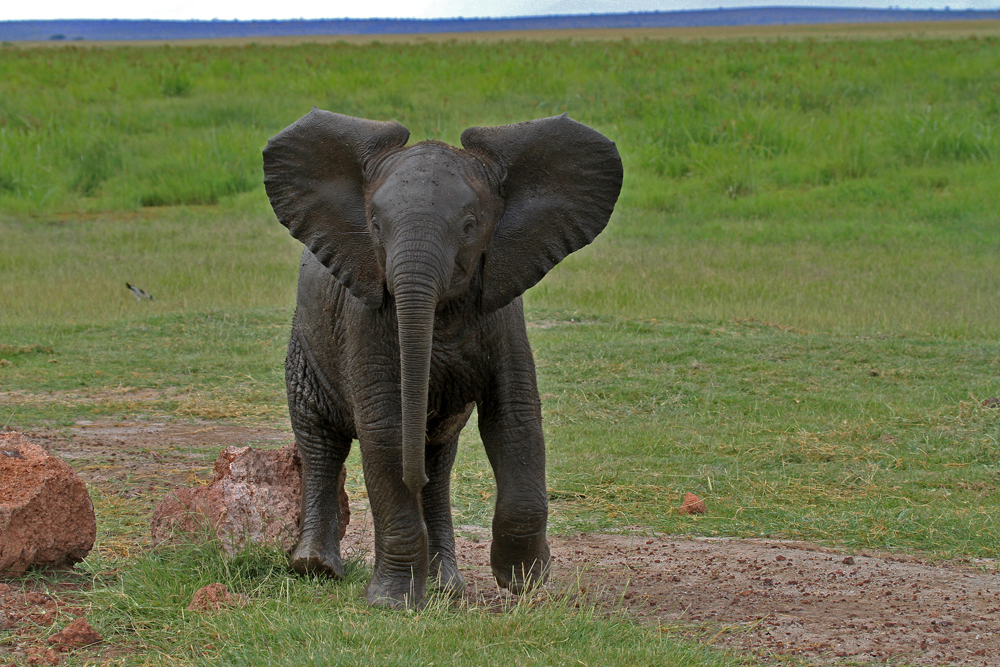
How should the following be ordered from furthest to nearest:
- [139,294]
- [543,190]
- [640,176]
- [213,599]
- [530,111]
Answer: [530,111], [640,176], [139,294], [543,190], [213,599]

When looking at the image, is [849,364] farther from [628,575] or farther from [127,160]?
[127,160]

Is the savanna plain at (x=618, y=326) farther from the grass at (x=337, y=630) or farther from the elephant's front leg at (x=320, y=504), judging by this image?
the elephant's front leg at (x=320, y=504)

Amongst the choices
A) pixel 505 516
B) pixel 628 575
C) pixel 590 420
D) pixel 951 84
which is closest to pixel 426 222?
pixel 505 516

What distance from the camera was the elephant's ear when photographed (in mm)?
4469

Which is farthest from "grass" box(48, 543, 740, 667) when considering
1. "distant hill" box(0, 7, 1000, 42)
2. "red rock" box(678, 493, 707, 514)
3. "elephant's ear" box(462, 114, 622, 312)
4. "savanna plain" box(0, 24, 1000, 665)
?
"distant hill" box(0, 7, 1000, 42)

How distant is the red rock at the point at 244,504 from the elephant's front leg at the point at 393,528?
67 centimetres

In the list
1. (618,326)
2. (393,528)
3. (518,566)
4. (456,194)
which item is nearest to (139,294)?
(618,326)

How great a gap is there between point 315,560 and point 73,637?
110cm

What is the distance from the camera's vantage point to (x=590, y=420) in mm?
8453

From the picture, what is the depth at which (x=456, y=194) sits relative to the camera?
4.14 meters

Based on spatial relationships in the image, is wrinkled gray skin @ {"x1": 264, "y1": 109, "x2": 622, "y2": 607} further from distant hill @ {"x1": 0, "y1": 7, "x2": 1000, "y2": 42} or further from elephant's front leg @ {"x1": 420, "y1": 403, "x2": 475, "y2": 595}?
distant hill @ {"x1": 0, "y1": 7, "x2": 1000, "y2": 42}

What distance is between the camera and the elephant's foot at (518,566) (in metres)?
4.64

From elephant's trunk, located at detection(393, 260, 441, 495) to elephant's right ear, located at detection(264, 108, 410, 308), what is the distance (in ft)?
1.54

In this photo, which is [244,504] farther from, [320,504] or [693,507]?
[693,507]
